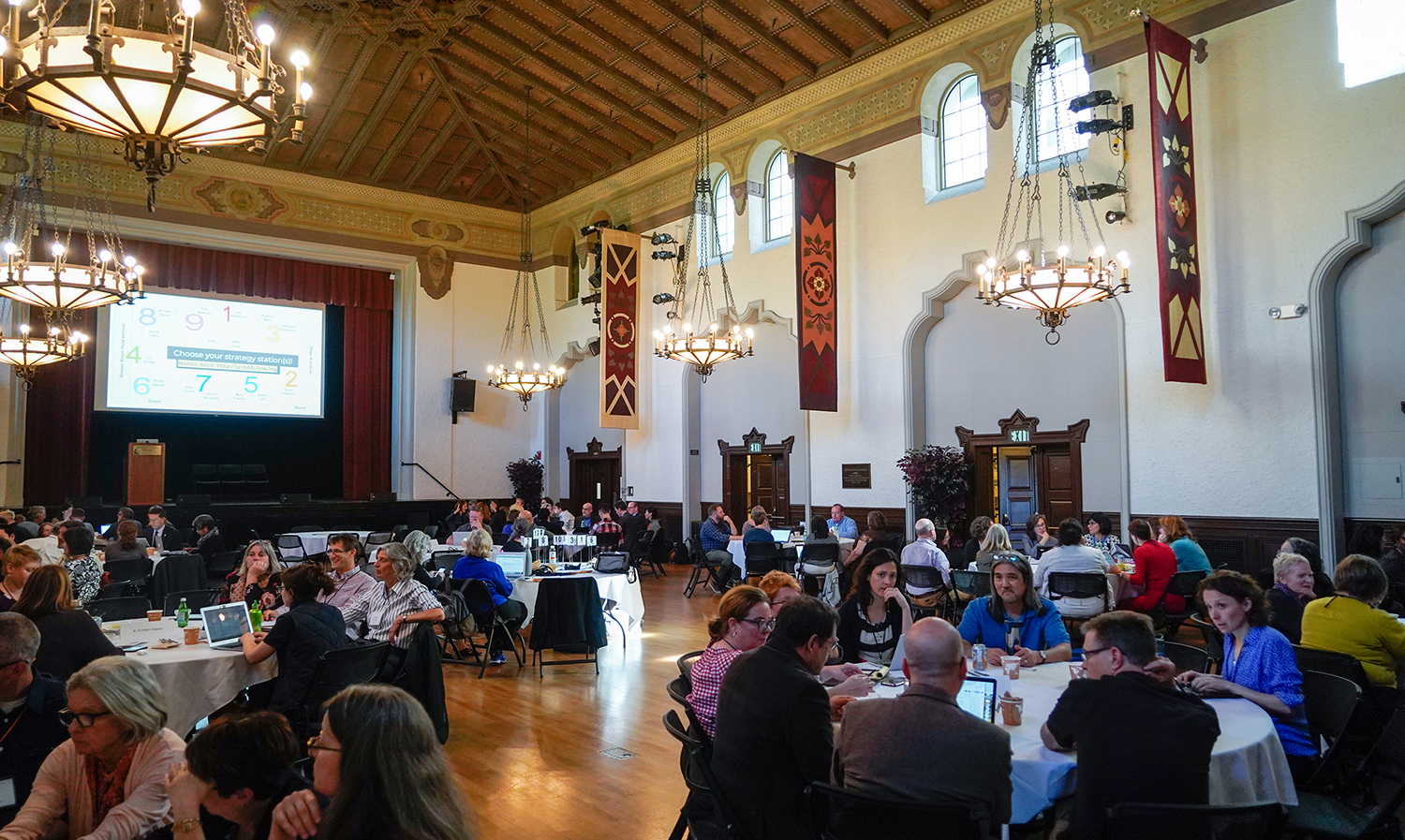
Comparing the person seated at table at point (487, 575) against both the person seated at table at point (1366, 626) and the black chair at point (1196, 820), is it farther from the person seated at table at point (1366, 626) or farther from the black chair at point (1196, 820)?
the black chair at point (1196, 820)

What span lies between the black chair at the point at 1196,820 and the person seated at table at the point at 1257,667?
1144 millimetres

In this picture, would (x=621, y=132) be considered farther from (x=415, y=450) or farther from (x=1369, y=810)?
(x=1369, y=810)

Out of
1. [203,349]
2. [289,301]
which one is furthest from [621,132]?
[203,349]

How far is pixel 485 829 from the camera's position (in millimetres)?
4125

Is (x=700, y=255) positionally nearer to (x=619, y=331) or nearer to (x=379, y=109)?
(x=619, y=331)

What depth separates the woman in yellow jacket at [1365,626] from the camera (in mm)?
3766

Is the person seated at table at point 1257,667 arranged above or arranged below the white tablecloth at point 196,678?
above

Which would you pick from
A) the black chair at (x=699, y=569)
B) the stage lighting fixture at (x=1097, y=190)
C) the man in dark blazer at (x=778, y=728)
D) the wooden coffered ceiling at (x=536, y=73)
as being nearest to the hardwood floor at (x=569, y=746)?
the man in dark blazer at (x=778, y=728)

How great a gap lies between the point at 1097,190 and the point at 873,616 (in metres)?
6.84

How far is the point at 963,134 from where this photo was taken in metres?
11.8

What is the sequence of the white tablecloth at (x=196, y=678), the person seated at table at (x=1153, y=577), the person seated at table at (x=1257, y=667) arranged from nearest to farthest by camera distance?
the person seated at table at (x=1257, y=667)
the white tablecloth at (x=196, y=678)
the person seated at table at (x=1153, y=577)

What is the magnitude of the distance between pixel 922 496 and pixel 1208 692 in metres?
8.02

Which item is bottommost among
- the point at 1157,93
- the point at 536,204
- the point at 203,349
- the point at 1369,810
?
the point at 1369,810

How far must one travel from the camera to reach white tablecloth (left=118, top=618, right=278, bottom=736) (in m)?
4.36
